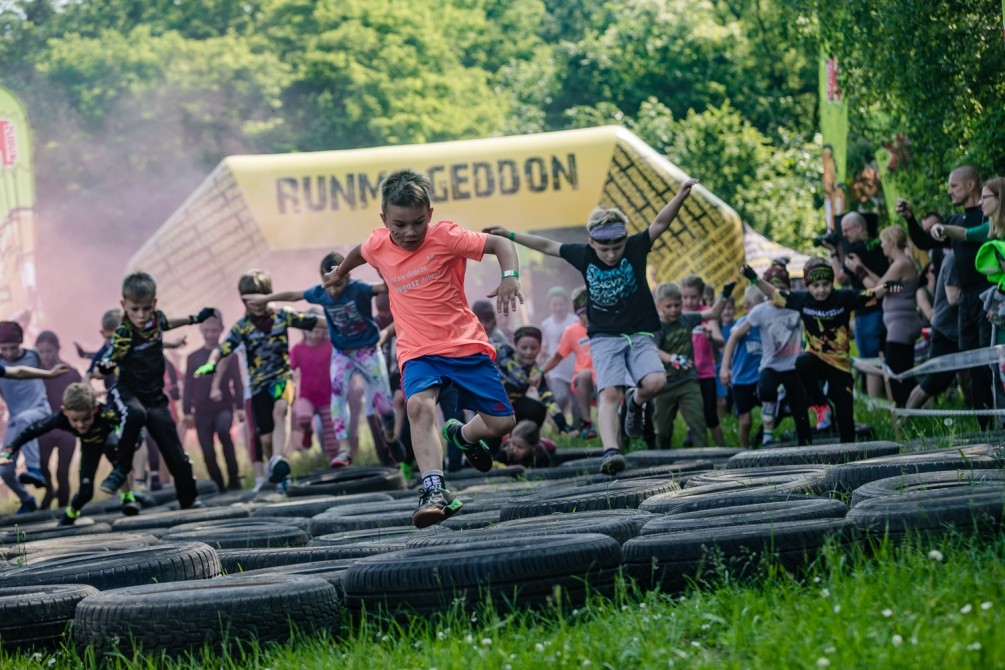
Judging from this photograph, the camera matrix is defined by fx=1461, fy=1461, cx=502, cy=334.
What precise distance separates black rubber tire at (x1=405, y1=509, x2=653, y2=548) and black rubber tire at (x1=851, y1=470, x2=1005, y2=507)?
3.28 feet

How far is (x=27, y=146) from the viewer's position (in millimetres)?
22219

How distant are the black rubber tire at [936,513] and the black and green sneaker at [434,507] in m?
2.19

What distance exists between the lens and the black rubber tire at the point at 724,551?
5.48m

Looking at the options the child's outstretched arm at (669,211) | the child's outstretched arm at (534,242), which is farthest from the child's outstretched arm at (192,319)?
the child's outstretched arm at (669,211)

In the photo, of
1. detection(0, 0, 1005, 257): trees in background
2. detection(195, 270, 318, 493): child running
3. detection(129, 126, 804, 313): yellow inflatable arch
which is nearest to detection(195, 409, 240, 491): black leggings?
detection(195, 270, 318, 493): child running

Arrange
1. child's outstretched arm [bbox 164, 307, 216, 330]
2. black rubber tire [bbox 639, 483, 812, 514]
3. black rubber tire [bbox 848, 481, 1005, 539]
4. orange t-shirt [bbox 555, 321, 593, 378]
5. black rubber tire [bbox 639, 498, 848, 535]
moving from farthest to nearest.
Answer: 1. orange t-shirt [bbox 555, 321, 593, 378]
2. child's outstretched arm [bbox 164, 307, 216, 330]
3. black rubber tire [bbox 639, 483, 812, 514]
4. black rubber tire [bbox 639, 498, 848, 535]
5. black rubber tire [bbox 848, 481, 1005, 539]

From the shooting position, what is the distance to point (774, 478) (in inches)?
315

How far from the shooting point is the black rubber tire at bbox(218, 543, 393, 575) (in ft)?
23.9

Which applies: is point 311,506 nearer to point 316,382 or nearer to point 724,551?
point 316,382

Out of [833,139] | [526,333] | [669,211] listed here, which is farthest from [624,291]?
[833,139]

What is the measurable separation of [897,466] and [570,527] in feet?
6.23

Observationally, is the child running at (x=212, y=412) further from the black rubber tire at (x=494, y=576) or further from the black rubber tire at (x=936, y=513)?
the black rubber tire at (x=936, y=513)

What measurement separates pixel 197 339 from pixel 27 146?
153 inches

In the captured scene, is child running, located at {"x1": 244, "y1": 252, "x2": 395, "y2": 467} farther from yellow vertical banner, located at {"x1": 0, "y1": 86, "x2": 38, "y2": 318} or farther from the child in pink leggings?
yellow vertical banner, located at {"x1": 0, "y1": 86, "x2": 38, "y2": 318}
